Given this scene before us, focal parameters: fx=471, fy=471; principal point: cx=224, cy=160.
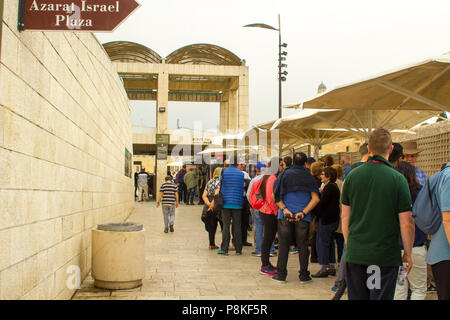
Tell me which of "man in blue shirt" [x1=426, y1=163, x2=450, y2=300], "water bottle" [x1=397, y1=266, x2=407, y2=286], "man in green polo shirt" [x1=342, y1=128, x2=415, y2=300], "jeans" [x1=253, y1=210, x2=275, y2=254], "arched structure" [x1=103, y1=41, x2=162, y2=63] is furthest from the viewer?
"arched structure" [x1=103, y1=41, x2=162, y2=63]

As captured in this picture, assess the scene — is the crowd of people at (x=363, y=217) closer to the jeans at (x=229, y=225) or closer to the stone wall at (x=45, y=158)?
the jeans at (x=229, y=225)

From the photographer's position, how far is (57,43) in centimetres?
486

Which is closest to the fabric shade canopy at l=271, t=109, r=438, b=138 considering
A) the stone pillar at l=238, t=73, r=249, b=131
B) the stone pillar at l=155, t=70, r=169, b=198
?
the stone pillar at l=238, t=73, r=249, b=131

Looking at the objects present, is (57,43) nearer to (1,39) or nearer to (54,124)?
(54,124)

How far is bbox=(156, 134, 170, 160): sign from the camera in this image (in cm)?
2608

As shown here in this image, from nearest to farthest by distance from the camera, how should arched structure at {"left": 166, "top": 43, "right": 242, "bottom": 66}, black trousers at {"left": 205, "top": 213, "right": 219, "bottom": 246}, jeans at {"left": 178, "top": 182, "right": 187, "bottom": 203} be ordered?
black trousers at {"left": 205, "top": 213, "right": 219, "bottom": 246} → jeans at {"left": 178, "top": 182, "right": 187, "bottom": 203} → arched structure at {"left": 166, "top": 43, "right": 242, "bottom": 66}

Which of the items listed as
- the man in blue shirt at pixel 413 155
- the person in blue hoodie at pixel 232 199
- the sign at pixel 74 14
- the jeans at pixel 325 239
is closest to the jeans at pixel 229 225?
the person in blue hoodie at pixel 232 199

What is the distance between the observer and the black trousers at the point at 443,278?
338 centimetres

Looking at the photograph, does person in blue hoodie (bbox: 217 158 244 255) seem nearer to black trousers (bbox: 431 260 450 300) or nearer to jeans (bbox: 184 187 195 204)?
black trousers (bbox: 431 260 450 300)

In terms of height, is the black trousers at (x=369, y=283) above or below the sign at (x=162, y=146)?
below

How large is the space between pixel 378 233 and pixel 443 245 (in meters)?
0.48

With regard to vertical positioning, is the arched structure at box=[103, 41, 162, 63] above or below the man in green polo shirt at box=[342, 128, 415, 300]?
above

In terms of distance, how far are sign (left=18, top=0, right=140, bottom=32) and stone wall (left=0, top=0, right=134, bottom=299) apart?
143 millimetres

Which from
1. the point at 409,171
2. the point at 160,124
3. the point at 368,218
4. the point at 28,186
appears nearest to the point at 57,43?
the point at 28,186
